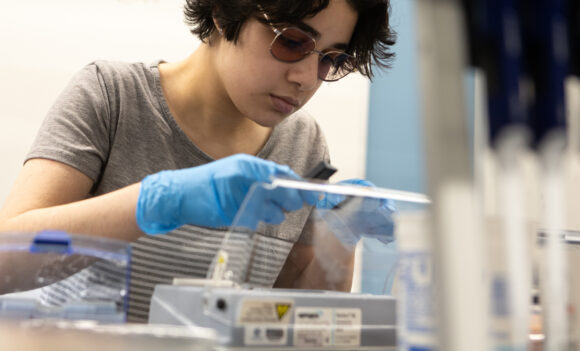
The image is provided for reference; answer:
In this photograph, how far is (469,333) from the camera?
0.28 meters

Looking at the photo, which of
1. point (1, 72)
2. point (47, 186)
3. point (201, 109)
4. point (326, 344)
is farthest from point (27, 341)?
point (1, 72)

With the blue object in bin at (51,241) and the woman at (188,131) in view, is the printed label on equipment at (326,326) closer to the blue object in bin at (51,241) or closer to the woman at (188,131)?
the woman at (188,131)

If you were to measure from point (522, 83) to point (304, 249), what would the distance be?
608 millimetres

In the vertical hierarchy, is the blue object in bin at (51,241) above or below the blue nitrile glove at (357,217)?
below

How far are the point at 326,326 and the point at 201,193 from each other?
0.41m

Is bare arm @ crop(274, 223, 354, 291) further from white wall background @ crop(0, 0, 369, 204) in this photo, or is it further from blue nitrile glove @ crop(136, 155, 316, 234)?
white wall background @ crop(0, 0, 369, 204)

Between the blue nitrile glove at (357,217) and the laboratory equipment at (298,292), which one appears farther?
the blue nitrile glove at (357,217)

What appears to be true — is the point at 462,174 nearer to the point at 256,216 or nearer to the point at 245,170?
the point at 256,216

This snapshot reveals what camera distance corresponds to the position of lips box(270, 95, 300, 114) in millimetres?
1354

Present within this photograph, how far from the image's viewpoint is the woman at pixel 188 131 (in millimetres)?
1026

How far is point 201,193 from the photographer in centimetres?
100

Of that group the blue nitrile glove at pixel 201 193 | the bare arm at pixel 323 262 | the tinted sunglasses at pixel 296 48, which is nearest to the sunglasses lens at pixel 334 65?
the tinted sunglasses at pixel 296 48

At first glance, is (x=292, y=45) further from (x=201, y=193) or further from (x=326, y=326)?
(x=326, y=326)

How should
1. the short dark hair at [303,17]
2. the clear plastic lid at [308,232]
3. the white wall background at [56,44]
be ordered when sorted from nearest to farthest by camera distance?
the clear plastic lid at [308,232] < the short dark hair at [303,17] < the white wall background at [56,44]
